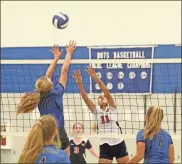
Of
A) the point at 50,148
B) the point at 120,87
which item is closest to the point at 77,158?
the point at 120,87

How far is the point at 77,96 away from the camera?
889 cm

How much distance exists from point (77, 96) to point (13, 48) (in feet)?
5.58

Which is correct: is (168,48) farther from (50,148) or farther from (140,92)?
(50,148)

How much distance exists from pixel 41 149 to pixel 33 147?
0.06 metres

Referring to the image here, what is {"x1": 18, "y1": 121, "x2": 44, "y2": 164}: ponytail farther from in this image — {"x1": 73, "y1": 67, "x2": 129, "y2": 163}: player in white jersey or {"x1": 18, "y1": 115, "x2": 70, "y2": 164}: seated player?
{"x1": 73, "y1": 67, "x2": 129, "y2": 163}: player in white jersey

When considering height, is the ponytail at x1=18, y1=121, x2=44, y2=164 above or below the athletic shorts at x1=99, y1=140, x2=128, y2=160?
above

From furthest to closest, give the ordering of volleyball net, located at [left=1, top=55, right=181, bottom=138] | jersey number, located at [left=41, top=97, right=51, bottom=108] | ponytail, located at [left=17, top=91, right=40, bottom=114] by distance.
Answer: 1. volleyball net, located at [left=1, top=55, right=181, bottom=138]
2. jersey number, located at [left=41, top=97, right=51, bottom=108]
3. ponytail, located at [left=17, top=91, right=40, bottom=114]

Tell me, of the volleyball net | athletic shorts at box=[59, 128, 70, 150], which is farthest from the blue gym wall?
athletic shorts at box=[59, 128, 70, 150]

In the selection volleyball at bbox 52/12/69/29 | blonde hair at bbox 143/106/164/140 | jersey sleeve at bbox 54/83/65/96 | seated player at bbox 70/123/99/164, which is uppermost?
volleyball at bbox 52/12/69/29

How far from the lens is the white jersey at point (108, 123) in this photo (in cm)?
626

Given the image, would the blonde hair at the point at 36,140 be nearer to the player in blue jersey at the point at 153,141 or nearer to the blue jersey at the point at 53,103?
the player in blue jersey at the point at 153,141

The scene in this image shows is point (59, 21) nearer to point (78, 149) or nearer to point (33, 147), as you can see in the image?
point (78, 149)

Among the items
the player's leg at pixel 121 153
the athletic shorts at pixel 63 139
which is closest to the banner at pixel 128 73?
the player's leg at pixel 121 153

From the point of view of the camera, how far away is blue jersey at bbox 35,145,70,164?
336 cm
